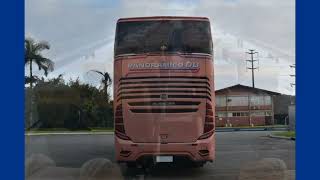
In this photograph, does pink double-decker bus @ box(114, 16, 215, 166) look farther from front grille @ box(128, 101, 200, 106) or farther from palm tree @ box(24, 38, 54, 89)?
palm tree @ box(24, 38, 54, 89)

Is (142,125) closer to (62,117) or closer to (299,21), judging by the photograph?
(62,117)

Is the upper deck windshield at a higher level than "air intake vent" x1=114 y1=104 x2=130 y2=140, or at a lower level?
higher

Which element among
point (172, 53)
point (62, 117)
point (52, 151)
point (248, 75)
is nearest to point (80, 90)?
point (62, 117)

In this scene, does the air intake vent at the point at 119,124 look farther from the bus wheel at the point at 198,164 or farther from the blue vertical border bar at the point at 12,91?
the blue vertical border bar at the point at 12,91

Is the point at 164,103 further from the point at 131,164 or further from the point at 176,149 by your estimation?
the point at 131,164

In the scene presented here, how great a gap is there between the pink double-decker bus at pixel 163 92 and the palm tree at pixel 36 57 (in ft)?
1.50

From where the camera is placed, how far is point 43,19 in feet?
10.6

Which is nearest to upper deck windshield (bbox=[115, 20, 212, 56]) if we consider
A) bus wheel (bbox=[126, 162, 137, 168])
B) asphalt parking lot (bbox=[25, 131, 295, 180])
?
asphalt parking lot (bbox=[25, 131, 295, 180])

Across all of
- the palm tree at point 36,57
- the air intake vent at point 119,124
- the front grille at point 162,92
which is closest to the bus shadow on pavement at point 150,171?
the air intake vent at point 119,124

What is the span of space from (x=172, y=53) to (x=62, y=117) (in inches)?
34.1

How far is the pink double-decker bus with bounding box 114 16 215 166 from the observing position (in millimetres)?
3391

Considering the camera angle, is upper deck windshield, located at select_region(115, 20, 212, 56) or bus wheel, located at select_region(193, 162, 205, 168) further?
bus wheel, located at select_region(193, 162, 205, 168)

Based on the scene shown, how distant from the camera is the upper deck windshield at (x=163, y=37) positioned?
336cm

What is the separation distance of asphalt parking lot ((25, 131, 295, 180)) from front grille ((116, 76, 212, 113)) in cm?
30
